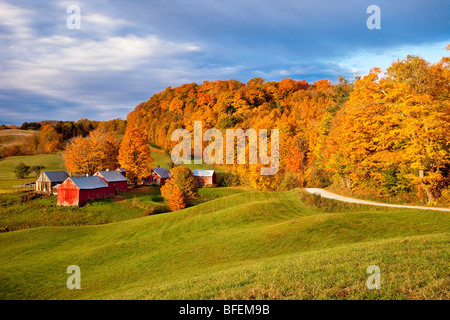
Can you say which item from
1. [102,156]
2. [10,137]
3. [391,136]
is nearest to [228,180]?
[102,156]

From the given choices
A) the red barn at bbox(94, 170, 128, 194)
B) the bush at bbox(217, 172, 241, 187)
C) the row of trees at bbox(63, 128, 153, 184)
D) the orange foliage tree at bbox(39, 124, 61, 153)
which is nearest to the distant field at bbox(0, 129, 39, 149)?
the orange foliage tree at bbox(39, 124, 61, 153)

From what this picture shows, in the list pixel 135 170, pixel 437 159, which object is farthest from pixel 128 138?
pixel 437 159

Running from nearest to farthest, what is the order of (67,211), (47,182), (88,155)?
(67,211), (47,182), (88,155)

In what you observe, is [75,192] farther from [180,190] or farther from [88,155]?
[180,190]

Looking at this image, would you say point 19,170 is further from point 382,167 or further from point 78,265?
point 382,167

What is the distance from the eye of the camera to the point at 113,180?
189 feet

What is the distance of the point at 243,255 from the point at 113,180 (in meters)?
46.0

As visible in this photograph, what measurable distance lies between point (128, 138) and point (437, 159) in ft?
182

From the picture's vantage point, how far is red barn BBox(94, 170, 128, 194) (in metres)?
56.5

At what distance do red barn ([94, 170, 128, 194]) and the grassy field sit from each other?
2394 cm

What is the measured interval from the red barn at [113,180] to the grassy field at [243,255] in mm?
23940

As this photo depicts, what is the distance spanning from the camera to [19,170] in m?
69.4

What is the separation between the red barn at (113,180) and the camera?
185 feet

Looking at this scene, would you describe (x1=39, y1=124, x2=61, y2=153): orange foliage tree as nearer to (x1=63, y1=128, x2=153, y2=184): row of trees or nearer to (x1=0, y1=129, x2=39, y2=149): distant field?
(x1=0, y1=129, x2=39, y2=149): distant field
